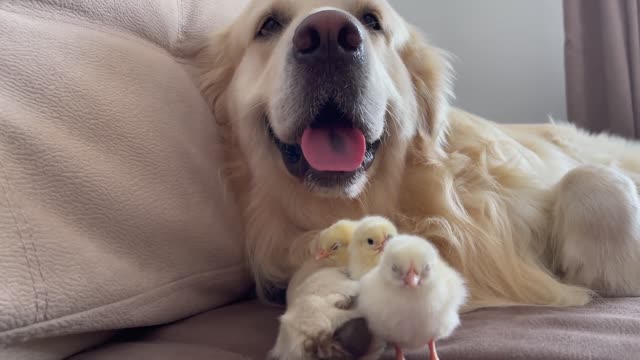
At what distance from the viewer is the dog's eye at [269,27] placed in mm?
1368

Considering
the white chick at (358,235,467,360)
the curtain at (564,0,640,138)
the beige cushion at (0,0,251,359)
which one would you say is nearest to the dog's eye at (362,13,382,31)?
the beige cushion at (0,0,251,359)

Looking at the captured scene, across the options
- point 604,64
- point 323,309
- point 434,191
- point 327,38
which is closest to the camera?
point 323,309

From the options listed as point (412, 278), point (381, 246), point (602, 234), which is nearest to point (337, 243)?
point (381, 246)

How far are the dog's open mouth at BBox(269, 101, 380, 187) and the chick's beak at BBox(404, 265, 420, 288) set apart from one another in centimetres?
53

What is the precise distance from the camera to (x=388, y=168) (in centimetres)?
132

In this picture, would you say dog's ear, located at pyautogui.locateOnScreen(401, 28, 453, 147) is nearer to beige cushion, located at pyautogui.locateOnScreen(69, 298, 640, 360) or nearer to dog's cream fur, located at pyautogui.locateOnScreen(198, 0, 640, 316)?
dog's cream fur, located at pyautogui.locateOnScreen(198, 0, 640, 316)

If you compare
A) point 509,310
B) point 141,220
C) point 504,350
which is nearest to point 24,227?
point 141,220

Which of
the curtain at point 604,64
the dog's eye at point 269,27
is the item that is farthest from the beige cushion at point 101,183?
the curtain at point 604,64

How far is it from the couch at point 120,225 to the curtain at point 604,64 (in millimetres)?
1776

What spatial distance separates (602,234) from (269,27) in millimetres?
838

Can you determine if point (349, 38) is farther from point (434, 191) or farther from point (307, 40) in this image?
point (434, 191)

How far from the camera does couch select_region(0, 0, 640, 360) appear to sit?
79cm

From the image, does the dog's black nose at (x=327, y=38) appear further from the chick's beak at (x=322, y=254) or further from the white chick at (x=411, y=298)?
the white chick at (x=411, y=298)

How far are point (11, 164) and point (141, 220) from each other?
233 millimetres
